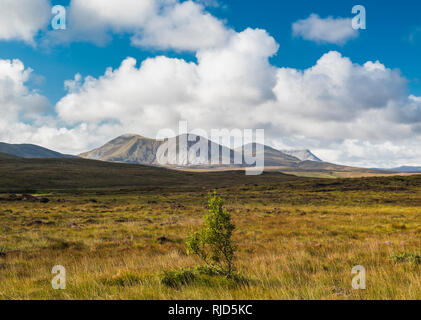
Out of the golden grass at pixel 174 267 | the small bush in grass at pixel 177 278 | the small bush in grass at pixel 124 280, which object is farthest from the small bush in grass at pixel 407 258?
the small bush in grass at pixel 124 280

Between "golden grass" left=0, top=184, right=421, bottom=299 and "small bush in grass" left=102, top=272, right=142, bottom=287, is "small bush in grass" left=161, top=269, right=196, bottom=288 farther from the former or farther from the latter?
"small bush in grass" left=102, top=272, right=142, bottom=287

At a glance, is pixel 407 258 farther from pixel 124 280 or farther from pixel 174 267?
pixel 124 280

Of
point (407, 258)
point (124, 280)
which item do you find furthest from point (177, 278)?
point (407, 258)

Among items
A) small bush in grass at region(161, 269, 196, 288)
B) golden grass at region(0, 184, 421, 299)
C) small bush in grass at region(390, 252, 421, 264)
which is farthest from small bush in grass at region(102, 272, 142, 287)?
small bush in grass at region(390, 252, 421, 264)

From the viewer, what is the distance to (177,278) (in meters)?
6.59

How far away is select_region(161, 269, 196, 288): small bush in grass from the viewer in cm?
636

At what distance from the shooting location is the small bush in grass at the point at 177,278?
250 inches

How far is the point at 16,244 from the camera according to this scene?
606 inches

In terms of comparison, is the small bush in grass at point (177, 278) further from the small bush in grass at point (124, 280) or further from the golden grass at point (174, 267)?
the small bush in grass at point (124, 280)

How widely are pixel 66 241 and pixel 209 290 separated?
1360 centimetres

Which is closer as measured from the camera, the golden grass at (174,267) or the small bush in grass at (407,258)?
the golden grass at (174,267)

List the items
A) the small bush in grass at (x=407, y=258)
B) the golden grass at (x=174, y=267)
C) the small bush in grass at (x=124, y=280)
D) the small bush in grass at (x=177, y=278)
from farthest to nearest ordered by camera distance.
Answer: the small bush in grass at (x=407, y=258) → the small bush in grass at (x=124, y=280) → the small bush in grass at (x=177, y=278) → the golden grass at (x=174, y=267)
